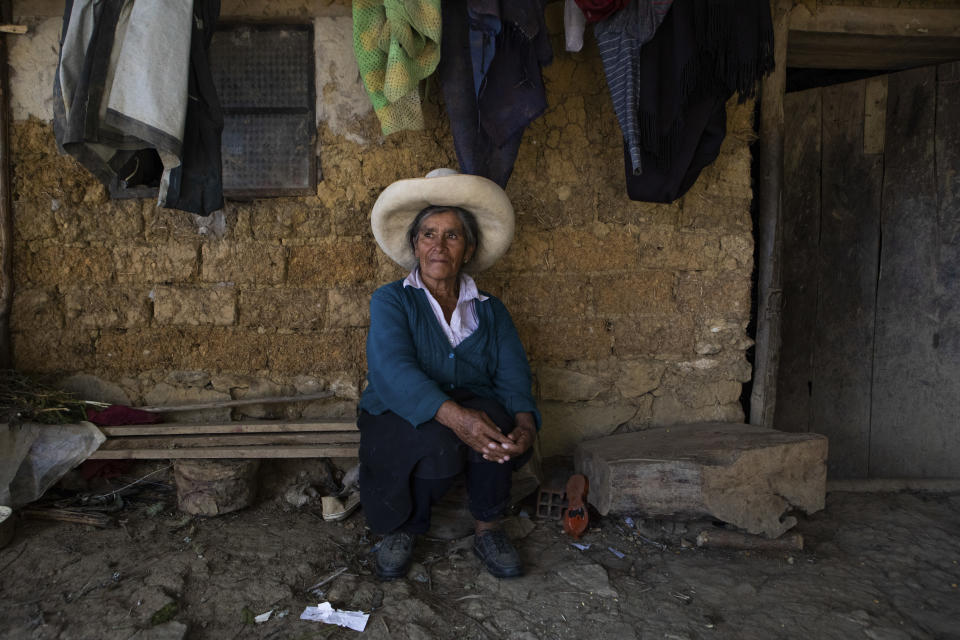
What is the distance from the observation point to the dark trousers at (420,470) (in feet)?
7.39

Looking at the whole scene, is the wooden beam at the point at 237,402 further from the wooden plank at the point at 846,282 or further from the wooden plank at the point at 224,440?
the wooden plank at the point at 846,282

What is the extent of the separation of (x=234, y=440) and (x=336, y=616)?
103 cm

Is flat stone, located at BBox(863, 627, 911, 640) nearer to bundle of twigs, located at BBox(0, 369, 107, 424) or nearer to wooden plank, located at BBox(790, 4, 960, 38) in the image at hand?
wooden plank, located at BBox(790, 4, 960, 38)

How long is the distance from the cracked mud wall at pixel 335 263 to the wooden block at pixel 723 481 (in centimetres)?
58

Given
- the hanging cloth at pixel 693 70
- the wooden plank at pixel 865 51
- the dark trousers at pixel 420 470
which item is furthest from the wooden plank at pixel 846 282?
the dark trousers at pixel 420 470

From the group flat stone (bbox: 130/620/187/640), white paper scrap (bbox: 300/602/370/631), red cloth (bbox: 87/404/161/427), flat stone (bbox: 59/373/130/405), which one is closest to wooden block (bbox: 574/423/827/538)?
white paper scrap (bbox: 300/602/370/631)

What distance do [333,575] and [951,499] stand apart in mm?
3142

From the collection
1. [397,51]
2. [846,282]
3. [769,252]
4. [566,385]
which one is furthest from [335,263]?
[846,282]

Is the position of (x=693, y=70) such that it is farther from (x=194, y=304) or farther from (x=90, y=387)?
(x=90, y=387)

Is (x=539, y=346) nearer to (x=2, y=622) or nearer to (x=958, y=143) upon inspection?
(x=2, y=622)

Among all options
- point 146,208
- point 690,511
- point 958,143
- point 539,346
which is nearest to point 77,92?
point 146,208

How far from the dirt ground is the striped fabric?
159 centimetres

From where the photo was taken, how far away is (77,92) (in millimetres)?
2018

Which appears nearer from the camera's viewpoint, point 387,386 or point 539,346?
point 387,386
